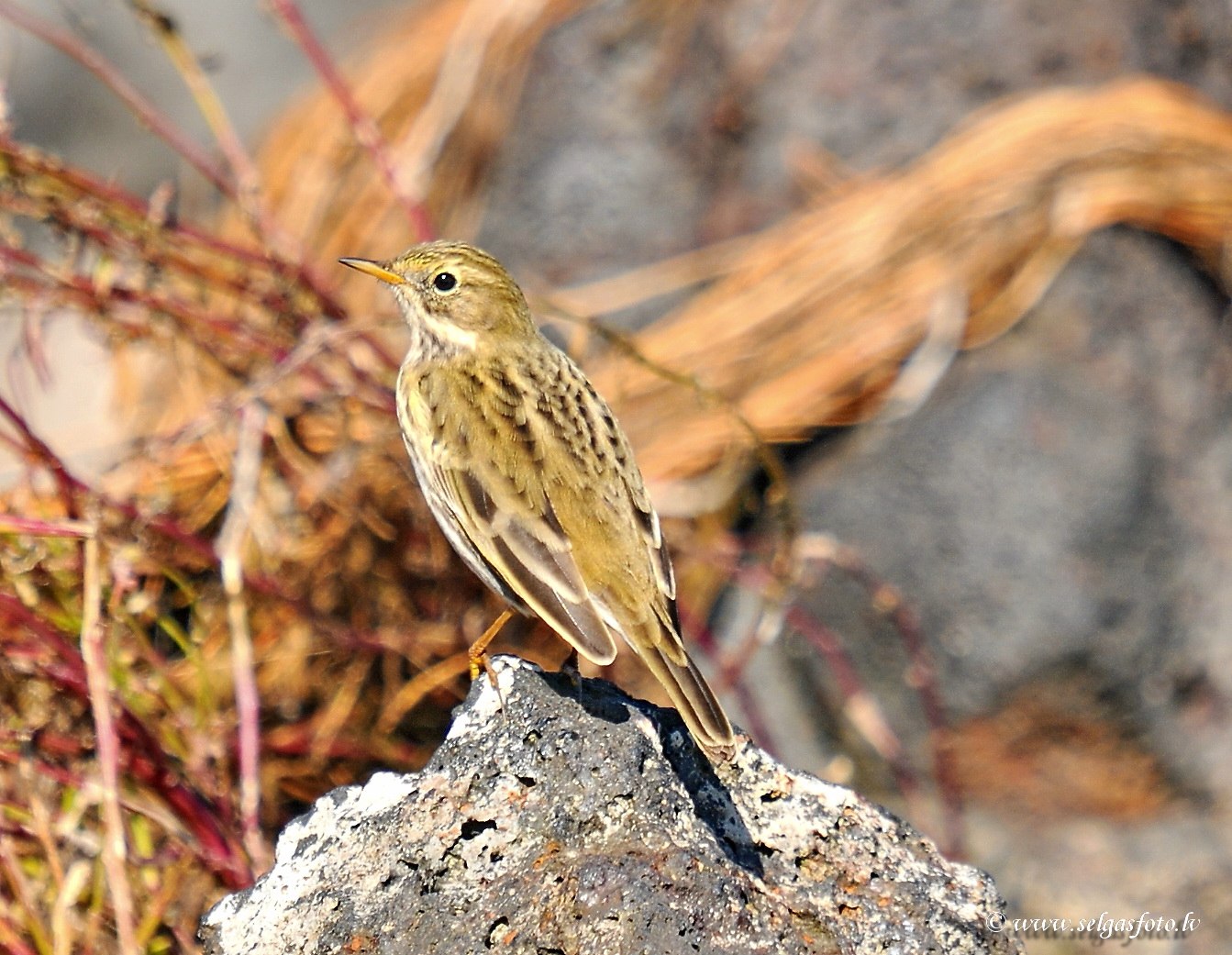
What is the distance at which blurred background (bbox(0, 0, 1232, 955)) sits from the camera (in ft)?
19.8

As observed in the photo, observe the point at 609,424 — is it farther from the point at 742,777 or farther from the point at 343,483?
the point at 343,483

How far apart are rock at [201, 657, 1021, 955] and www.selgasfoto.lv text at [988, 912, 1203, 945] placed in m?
3.33

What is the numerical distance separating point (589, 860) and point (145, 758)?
7.57 feet

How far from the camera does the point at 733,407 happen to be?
600 centimetres

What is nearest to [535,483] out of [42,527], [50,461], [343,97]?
[42,527]

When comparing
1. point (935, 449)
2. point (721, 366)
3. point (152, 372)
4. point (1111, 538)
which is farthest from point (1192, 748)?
point (152, 372)

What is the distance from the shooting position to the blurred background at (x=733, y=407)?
6043mm

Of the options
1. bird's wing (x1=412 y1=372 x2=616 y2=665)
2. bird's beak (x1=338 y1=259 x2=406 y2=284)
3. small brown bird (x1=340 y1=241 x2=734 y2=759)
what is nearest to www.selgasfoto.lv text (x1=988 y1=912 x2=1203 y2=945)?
small brown bird (x1=340 y1=241 x2=734 y2=759)

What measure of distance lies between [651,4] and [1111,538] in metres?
3.91

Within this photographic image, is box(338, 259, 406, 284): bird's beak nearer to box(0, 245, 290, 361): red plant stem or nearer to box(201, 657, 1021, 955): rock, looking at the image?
box(0, 245, 290, 361): red plant stem

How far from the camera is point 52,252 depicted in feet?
31.2

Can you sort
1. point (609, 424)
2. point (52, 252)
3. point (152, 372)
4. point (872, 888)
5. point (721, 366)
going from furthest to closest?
1. point (52, 252)
2. point (152, 372)
3. point (721, 366)
4. point (609, 424)
5. point (872, 888)

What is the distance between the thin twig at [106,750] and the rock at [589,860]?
0.87m

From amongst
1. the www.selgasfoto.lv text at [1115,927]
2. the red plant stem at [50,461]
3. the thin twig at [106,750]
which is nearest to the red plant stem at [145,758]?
the thin twig at [106,750]
